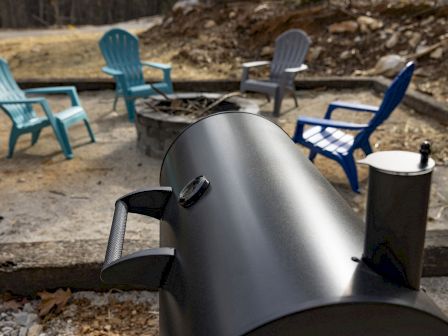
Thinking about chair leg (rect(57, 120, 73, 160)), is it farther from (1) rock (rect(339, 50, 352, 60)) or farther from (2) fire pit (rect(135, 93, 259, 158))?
(1) rock (rect(339, 50, 352, 60))

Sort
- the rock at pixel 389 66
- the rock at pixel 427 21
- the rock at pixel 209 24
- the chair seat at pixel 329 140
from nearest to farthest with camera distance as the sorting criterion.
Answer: the chair seat at pixel 329 140
the rock at pixel 389 66
the rock at pixel 427 21
the rock at pixel 209 24

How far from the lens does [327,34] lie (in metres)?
10.7

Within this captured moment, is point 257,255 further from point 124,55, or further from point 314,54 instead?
point 314,54

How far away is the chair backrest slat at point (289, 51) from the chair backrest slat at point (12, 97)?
3768 mm

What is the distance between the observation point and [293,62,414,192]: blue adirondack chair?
3.93 metres

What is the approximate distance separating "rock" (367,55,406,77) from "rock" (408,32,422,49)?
542mm

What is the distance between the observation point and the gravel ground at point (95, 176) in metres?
3.55

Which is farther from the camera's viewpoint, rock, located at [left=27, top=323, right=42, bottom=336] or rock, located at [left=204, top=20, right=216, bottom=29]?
rock, located at [left=204, top=20, right=216, bottom=29]

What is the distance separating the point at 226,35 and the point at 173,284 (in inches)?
433

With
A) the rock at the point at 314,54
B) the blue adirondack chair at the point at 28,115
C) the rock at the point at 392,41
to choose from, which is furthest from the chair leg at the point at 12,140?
the rock at the point at 392,41

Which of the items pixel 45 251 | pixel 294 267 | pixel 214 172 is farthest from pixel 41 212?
pixel 294 267

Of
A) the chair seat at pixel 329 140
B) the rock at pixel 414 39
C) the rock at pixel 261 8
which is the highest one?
the rock at pixel 261 8

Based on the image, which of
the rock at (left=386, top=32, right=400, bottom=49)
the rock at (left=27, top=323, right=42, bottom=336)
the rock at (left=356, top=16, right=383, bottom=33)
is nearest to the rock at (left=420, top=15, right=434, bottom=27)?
the rock at (left=386, top=32, right=400, bottom=49)

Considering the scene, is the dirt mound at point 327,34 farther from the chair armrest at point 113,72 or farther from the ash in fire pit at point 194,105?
the ash in fire pit at point 194,105
